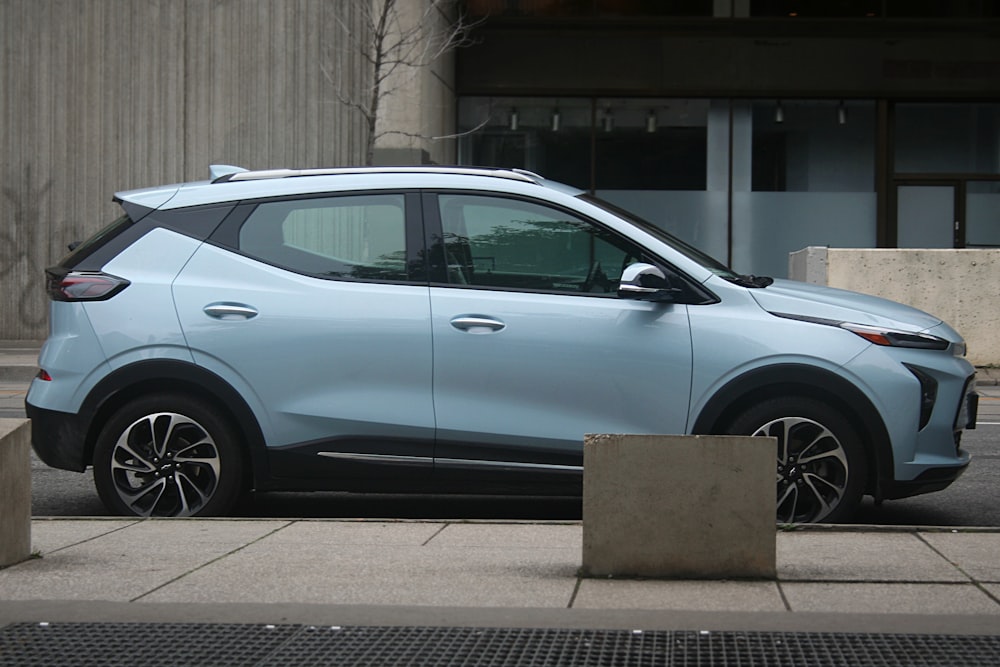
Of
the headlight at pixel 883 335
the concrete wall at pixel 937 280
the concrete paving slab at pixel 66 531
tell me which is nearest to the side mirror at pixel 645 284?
the headlight at pixel 883 335

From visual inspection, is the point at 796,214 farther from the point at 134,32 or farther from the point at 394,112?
the point at 134,32

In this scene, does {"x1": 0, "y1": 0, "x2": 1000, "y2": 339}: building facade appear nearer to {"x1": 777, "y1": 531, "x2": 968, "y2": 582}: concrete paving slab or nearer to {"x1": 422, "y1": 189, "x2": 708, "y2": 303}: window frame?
{"x1": 422, "y1": 189, "x2": 708, "y2": 303}: window frame

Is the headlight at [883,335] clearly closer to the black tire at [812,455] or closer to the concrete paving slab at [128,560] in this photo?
the black tire at [812,455]

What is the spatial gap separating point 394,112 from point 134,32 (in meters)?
4.18

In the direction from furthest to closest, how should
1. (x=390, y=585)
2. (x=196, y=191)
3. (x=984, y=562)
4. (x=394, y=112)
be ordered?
(x=394, y=112), (x=196, y=191), (x=984, y=562), (x=390, y=585)

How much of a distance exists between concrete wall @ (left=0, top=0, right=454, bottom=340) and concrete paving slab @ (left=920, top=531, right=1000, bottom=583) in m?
15.3

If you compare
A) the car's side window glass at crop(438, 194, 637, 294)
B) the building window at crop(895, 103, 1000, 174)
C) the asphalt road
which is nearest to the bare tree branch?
the building window at crop(895, 103, 1000, 174)

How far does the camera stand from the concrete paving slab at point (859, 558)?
5.45 metres

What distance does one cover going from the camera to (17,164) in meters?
21.0

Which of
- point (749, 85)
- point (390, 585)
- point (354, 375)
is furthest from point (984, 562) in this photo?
point (749, 85)

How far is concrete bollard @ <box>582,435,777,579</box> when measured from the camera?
5.46 metres

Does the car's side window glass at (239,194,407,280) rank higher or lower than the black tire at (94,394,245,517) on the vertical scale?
higher

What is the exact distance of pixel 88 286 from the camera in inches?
279

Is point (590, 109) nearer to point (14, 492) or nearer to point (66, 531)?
point (66, 531)
